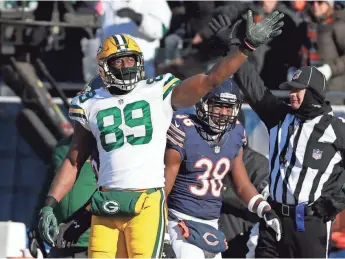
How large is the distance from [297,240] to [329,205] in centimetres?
32

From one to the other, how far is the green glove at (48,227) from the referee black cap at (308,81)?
6.99 feet

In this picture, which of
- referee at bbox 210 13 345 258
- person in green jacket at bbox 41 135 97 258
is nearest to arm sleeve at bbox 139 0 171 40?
referee at bbox 210 13 345 258

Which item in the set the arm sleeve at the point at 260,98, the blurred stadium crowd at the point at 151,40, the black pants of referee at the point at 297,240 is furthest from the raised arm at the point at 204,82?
the blurred stadium crowd at the point at 151,40

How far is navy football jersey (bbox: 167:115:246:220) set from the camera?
689 cm

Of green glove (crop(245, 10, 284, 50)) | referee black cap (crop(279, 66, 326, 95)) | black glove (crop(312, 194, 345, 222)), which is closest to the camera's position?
green glove (crop(245, 10, 284, 50))

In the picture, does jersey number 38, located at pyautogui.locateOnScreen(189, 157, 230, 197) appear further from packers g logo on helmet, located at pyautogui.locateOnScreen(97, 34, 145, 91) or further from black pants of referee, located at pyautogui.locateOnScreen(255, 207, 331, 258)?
packers g logo on helmet, located at pyautogui.locateOnScreen(97, 34, 145, 91)

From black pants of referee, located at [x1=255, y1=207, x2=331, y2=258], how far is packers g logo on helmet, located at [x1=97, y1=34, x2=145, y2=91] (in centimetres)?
178

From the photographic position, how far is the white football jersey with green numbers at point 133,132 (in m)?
6.03

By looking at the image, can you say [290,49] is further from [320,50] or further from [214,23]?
[214,23]

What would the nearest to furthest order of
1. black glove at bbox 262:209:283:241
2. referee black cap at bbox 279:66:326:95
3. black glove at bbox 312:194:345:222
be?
black glove at bbox 262:209:283:241 → black glove at bbox 312:194:345:222 → referee black cap at bbox 279:66:326:95

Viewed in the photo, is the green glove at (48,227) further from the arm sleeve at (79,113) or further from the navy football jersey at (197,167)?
the navy football jersey at (197,167)

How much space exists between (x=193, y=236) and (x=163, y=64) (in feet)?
9.38

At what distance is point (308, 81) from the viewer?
292 inches

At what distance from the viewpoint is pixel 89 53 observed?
9.84 metres
